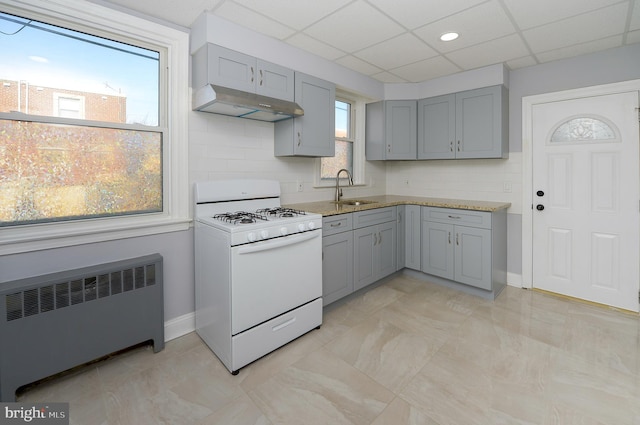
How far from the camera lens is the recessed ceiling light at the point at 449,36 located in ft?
8.30

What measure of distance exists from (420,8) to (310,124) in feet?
4.15

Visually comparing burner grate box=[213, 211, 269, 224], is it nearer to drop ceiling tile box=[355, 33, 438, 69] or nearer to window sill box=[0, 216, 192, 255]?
window sill box=[0, 216, 192, 255]

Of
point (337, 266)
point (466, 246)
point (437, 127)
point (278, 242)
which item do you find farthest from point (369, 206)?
point (437, 127)

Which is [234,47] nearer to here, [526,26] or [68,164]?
[68,164]

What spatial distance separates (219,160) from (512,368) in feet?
8.77

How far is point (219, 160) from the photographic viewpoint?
260cm

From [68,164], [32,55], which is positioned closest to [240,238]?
[68,164]

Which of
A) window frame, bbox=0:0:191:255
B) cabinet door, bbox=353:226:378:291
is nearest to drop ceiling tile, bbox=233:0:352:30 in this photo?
window frame, bbox=0:0:191:255

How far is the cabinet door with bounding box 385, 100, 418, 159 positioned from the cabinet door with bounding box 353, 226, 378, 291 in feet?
4.13

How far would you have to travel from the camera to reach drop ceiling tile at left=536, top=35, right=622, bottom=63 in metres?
2.65

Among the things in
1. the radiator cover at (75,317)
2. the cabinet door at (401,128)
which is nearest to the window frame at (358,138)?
the cabinet door at (401,128)

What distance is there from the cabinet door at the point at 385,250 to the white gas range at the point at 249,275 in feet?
3.38

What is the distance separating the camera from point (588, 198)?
9.77 ft

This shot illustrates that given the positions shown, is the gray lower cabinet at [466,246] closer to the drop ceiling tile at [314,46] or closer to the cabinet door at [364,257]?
the cabinet door at [364,257]
